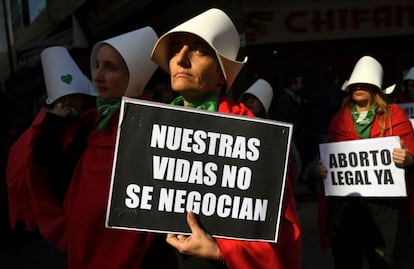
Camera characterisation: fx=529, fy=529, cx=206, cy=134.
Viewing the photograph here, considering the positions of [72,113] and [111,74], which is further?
[72,113]

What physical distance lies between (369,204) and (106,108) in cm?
197

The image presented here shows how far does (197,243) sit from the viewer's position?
1.54 m

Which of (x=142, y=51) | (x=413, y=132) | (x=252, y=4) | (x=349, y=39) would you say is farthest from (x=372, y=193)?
(x=349, y=39)

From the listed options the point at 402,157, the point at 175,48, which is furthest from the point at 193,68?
the point at 402,157

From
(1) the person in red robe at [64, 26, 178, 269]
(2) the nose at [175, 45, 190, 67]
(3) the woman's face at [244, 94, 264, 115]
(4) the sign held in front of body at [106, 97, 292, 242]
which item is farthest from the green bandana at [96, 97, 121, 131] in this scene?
(3) the woman's face at [244, 94, 264, 115]

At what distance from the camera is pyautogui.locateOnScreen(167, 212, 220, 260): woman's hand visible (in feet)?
5.06

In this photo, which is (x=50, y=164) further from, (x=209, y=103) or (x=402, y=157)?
(x=402, y=157)

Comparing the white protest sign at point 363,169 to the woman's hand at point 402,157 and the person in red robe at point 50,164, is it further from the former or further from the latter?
the person in red robe at point 50,164

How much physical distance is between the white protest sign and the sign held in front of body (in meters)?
1.81

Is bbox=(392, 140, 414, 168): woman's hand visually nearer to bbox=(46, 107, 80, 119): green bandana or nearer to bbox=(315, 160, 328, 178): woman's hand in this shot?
bbox=(315, 160, 328, 178): woman's hand

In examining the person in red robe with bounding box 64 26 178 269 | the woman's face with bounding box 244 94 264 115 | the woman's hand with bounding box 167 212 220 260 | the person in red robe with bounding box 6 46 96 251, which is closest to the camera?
the woman's hand with bounding box 167 212 220 260

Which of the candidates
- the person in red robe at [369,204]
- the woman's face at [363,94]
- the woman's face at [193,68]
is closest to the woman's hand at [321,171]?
the person in red robe at [369,204]

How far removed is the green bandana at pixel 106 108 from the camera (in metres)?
2.11

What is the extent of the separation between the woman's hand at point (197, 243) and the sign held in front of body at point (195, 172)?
0.08ft
